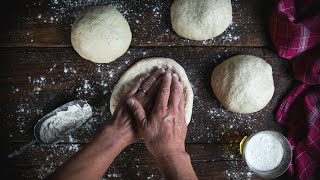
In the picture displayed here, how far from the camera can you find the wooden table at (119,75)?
5.68 ft

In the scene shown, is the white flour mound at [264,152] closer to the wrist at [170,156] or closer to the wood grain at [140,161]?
the wood grain at [140,161]

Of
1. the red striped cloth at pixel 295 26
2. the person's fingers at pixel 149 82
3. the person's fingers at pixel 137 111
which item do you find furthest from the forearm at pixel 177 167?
the red striped cloth at pixel 295 26

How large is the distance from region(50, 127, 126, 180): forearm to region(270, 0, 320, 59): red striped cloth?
2.90ft

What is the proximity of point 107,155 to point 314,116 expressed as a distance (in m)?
0.96

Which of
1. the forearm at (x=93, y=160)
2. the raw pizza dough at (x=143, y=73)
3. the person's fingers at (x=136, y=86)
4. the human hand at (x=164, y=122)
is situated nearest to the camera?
the forearm at (x=93, y=160)

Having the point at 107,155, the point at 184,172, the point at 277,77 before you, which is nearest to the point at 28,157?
the point at 107,155

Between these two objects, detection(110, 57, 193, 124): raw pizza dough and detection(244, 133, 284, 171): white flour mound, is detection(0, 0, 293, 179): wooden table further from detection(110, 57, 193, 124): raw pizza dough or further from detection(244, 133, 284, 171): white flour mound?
detection(244, 133, 284, 171): white flour mound

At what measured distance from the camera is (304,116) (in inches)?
66.8

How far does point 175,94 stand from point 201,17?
381 mm

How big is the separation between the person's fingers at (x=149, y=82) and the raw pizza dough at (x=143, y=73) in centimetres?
7

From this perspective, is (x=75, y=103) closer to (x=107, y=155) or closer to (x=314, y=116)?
(x=107, y=155)

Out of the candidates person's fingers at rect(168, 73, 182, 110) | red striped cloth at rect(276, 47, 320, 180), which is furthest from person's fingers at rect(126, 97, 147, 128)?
red striped cloth at rect(276, 47, 320, 180)

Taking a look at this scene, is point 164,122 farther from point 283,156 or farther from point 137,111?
point 283,156

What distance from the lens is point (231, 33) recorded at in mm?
1771
